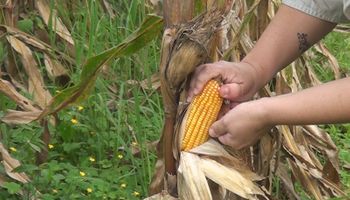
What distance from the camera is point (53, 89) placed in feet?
10.7

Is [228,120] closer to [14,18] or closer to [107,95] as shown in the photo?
[107,95]

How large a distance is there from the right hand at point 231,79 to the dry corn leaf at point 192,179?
0.52 ft

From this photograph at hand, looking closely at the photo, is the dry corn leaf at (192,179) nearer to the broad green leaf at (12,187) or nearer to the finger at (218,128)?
the finger at (218,128)

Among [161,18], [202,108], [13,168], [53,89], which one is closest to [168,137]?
[202,108]

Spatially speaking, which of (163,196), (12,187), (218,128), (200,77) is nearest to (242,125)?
(218,128)

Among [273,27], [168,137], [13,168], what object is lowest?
[13,168]

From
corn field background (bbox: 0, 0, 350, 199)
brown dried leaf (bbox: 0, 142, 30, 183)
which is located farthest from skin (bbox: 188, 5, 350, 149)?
brown dried leaf (bbox: 0, 142, 30, 183)

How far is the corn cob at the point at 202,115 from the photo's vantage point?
7.39ft

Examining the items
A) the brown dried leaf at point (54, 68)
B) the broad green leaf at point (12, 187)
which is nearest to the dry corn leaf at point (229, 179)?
the broad green leaf at point (12, 187)

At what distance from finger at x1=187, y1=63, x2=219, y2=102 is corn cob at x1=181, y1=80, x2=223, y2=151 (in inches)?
0.5

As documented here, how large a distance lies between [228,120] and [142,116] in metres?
1.00

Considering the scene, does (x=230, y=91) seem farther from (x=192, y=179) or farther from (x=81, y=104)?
(x=81, y=104)

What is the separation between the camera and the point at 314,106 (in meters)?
2.08

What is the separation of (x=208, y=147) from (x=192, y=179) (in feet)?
0.31
